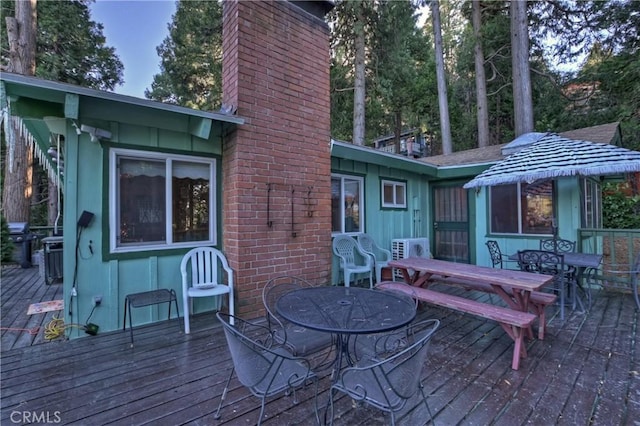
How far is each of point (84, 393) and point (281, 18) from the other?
4462mm

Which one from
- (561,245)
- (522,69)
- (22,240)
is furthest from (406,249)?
(22,240)

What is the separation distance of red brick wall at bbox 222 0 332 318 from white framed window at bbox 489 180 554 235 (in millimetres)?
3856

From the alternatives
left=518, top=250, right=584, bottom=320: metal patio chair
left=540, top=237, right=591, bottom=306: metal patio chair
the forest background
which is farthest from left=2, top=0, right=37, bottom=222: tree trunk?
left=540, top=237, right=591, bottom=306: metal patio chair

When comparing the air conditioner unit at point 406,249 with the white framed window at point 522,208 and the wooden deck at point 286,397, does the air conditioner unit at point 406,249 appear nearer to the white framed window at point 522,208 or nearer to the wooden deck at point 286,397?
the white framed window at point 522,208

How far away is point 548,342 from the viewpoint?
117 inches

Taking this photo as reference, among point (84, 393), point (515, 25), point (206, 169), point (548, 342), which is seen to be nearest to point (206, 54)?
point (206, 169)

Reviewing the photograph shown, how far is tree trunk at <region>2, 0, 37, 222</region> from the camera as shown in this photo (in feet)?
24.5

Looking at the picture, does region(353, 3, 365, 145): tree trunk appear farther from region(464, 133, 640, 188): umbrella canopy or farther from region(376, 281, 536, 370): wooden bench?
region(376, 281, 536, 370): wooden bench

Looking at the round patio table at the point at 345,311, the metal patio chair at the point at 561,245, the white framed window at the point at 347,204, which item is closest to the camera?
the round patio table at the point at 345,311

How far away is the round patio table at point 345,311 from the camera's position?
68.3 inches

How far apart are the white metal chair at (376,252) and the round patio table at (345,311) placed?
285 centimetres

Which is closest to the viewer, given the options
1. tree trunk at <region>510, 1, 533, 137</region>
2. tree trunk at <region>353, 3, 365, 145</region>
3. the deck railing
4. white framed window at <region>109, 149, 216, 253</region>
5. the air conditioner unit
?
white framed window at <region>109, 149, 216, 253</region>

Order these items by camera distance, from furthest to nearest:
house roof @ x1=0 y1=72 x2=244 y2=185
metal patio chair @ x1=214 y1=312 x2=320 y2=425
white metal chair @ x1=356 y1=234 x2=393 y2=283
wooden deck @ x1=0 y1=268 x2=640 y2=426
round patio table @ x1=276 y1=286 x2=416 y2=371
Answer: white metal chair @ x1=356 y1=234 x2=393 y2=283, house roof @ x1=0 y1=72 x2=244 y2=185, wooden deck @ x1=0 y1=268 x2=640 y2=426, round patio table @ x1=276 y1=286 x2=416 y2=371, metal patio chair @ x1=214 y1=312 x2=320 y2=425

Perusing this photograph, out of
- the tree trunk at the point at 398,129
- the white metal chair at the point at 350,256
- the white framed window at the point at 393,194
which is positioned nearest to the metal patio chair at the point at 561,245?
the white framed window at the point at 393,194
